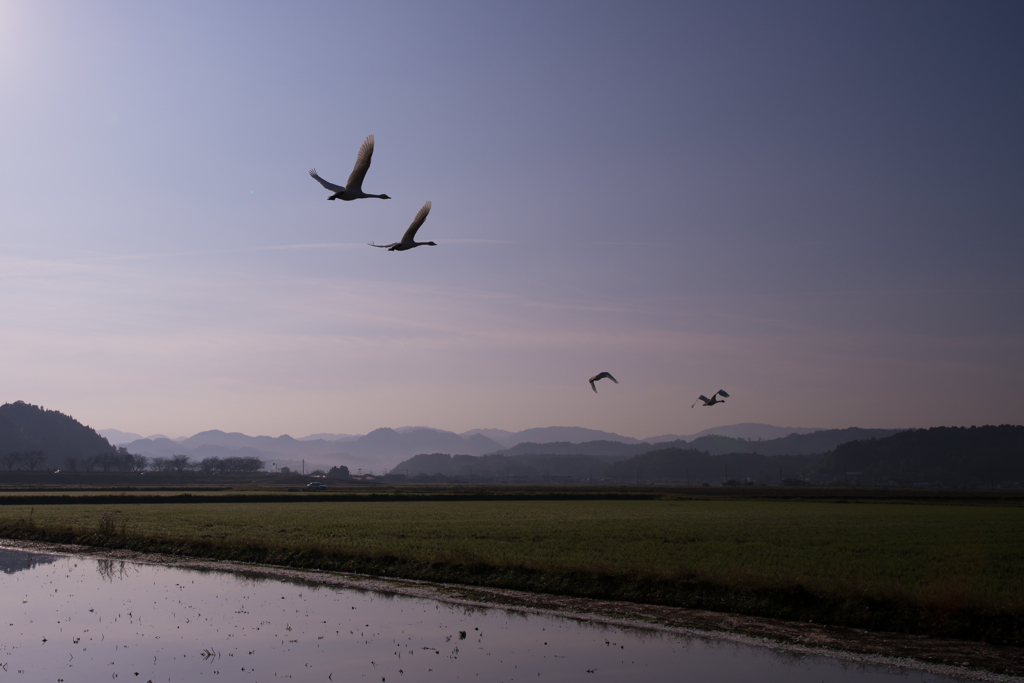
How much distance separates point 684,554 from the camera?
28.9m

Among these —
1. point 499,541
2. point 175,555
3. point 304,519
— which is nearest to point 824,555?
A: point 499,541

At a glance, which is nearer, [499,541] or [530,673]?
[530,673]

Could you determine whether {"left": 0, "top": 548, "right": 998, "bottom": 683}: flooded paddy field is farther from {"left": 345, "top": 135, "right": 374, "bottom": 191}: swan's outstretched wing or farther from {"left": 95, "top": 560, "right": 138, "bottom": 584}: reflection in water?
{"left": 345, "top": 135, "right": 374, "bottom": 191}: swan's outstretched wing

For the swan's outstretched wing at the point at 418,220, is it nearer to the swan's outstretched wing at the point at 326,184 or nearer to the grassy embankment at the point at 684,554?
the swan's outstretched wing at the point at 326,184

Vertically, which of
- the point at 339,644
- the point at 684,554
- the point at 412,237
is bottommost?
the point at 684,554

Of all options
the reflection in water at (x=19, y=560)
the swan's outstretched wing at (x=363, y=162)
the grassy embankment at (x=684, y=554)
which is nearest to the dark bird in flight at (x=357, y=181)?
the swan's outstretched wing at (x=363, y=162)

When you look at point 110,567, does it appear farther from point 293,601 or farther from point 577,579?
point 577,579

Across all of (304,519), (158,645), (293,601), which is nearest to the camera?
(158,645)

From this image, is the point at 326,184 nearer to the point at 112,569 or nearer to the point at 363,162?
the point at 363,162

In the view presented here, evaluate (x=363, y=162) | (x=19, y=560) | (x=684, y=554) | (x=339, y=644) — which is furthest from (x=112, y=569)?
(x=363, y=162)

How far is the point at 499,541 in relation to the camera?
3462 cm

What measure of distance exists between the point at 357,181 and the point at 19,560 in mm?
32280

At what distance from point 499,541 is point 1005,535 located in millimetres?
30307

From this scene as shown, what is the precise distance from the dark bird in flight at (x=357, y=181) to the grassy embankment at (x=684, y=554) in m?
15.7
